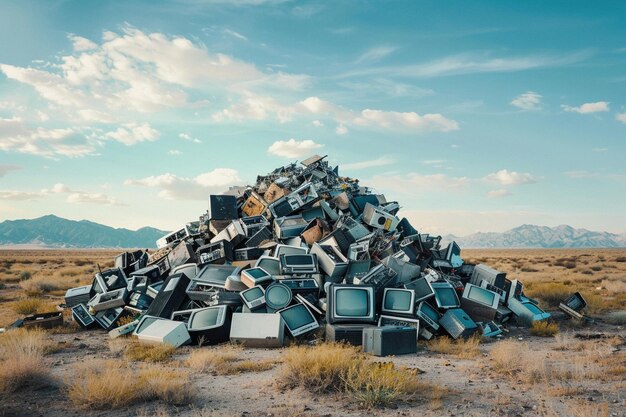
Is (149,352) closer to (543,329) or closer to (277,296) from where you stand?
(277,296)

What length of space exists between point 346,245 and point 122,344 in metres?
5.99

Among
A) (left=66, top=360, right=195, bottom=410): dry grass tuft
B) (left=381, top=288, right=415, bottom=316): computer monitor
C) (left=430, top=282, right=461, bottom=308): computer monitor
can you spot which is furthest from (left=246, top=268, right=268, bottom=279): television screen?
(left=66, top=360, right=195, bottom=410): dry grass tuft

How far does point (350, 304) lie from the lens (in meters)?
10.6

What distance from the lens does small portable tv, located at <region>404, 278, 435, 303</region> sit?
11906 mm

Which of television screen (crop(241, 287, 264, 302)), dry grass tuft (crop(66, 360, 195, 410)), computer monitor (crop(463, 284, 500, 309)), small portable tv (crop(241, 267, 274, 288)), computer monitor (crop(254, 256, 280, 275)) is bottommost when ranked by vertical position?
dry grass tuft (crop(66, 360, 195, 410))

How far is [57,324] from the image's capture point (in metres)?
12.9

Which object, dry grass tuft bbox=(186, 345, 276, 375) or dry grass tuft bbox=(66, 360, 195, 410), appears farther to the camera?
dry grass tuft bbox=(186, 345, 276, 375)

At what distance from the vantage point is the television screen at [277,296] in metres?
11.1

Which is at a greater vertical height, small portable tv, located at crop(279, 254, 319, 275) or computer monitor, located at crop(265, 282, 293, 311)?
small portable tv, located at crop(279, 254, 319, 275)

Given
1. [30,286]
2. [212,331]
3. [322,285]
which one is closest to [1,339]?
[212,331]

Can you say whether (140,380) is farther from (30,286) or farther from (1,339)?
(30,286)

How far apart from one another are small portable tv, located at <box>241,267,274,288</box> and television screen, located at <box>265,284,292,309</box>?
409mm

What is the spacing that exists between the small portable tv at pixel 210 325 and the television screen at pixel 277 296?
0.94 meters

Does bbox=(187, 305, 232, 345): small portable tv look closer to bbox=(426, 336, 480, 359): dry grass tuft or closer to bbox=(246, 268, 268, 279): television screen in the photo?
bbox=(246, 268, 268, 279): television screen
